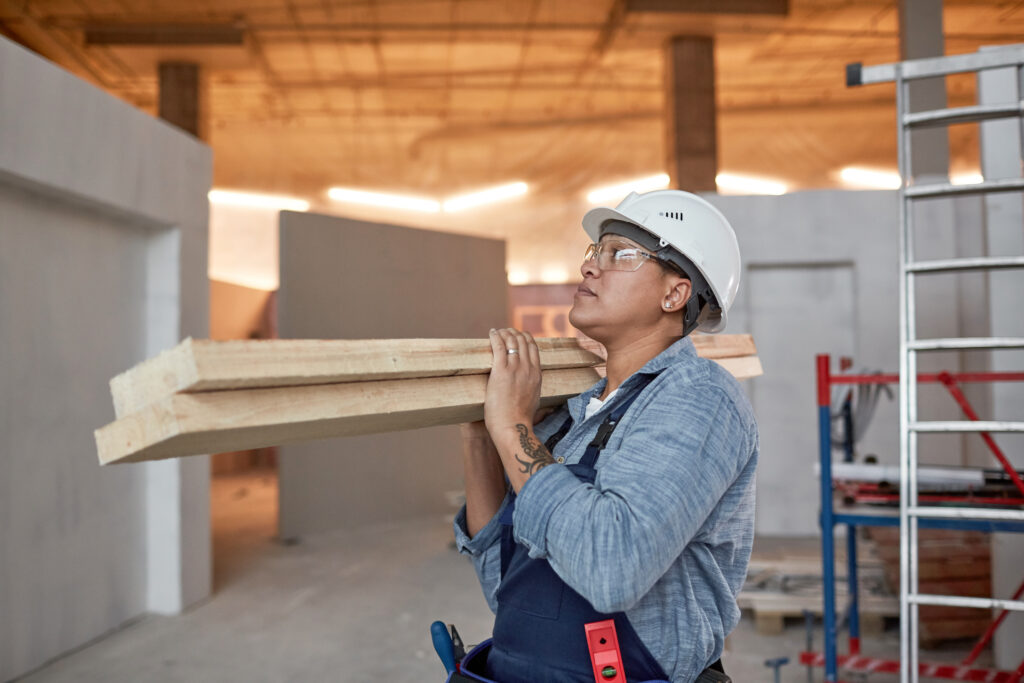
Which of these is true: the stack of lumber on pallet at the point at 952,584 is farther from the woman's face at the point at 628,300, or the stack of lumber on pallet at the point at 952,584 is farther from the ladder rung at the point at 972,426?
the woman's face at the point at 628,300

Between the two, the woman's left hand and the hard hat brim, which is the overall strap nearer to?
the woman's left hand

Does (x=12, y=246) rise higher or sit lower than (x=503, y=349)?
higher

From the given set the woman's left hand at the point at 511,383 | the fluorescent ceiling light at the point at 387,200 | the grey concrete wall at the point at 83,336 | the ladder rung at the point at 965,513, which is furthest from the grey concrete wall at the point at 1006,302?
the fluorescent ceiling light at the point at 387,200

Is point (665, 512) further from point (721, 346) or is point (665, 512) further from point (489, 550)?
point (721, 346)

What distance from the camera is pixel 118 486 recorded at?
4.27 metres

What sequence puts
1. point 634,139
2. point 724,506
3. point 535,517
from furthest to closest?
point 634,139 → point 724,506 → point 535,517

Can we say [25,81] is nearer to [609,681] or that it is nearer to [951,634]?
[609,681]

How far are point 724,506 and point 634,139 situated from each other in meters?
9.89

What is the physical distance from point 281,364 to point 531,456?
41 cm

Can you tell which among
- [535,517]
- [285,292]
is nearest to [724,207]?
[285,292]

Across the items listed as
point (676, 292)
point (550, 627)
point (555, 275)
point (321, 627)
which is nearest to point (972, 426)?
point (676, 292)

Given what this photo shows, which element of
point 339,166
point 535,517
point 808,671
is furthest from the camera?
point 339,166

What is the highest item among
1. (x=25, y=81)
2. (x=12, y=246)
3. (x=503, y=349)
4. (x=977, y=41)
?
(x=977, y=41)

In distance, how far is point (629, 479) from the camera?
1106 millimetres
